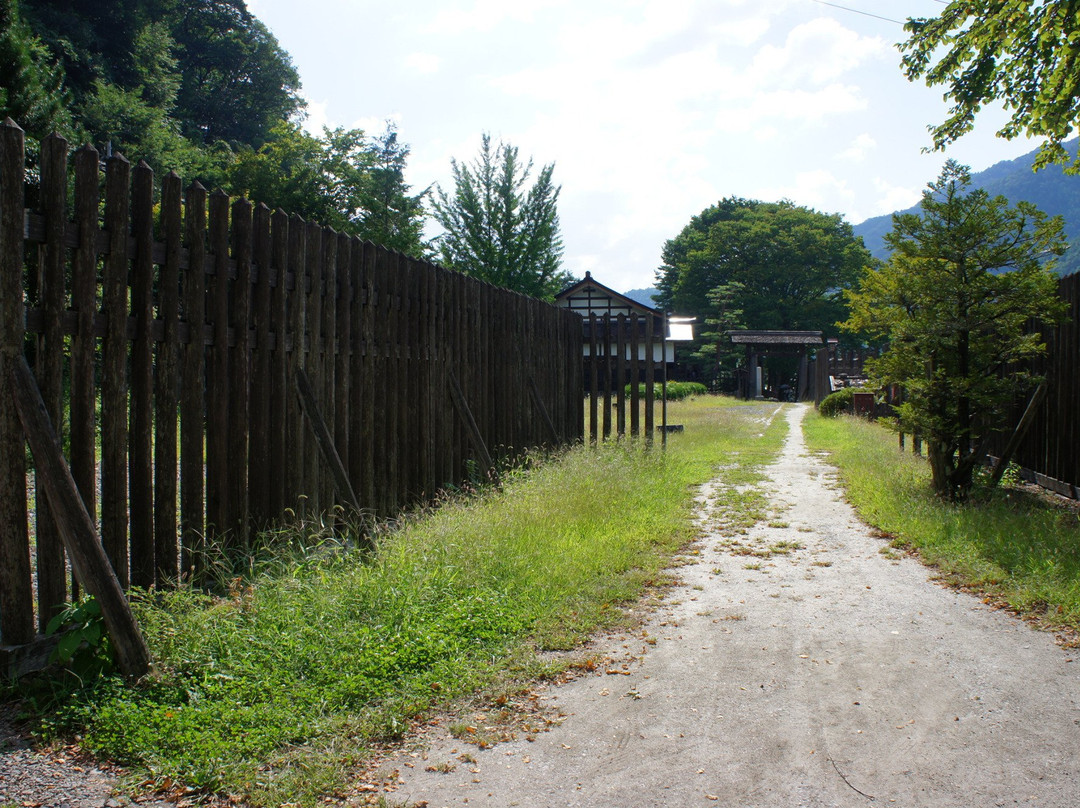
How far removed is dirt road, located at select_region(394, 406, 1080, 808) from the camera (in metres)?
2.77

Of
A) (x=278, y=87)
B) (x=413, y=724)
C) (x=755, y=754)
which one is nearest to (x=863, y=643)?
(x=755, y=754)

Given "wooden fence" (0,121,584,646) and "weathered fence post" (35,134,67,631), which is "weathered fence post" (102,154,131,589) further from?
"weathered fence post" (35,134,67,631)

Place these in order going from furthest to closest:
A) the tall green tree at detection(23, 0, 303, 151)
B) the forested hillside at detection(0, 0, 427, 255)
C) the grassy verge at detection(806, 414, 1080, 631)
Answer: the tall green tree at detection(23, 0, 303, 151) → the forested hillside at detection(0, 0, 427, 255) → the grassy verge at detection(806, 414, 1080, 631)

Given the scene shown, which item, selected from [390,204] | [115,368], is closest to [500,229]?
[390,204]

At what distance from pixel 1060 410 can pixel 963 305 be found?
5.87ft

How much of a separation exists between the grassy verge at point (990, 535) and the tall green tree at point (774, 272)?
42.9m

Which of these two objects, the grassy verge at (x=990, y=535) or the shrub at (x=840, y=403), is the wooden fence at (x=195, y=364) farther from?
the shrub at (x=840, y=403)

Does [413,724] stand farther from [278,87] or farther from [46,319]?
[278,87]

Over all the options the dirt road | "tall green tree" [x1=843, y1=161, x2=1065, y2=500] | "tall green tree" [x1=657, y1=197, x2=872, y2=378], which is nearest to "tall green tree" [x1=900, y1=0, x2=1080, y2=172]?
"tall green tree" [x1=843, y1=161, x2=1065, y2=500]

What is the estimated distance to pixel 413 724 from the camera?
10.8ft

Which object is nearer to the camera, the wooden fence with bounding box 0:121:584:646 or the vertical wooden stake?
the vertical wooden stake

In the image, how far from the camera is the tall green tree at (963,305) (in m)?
7.92

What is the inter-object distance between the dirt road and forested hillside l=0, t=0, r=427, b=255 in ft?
45.6

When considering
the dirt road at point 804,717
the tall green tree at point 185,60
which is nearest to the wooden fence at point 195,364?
the dirt road at point 804,717
